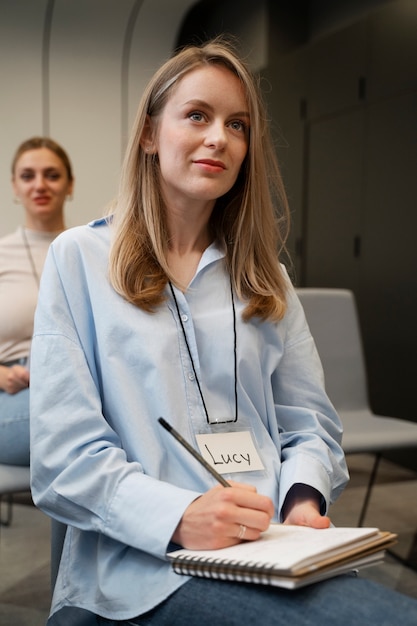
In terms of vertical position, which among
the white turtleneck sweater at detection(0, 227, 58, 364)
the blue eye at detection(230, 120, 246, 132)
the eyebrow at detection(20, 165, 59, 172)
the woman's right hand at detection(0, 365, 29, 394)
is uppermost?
the eyebrow at detection(20, 165, 59, 172)

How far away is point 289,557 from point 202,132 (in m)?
0.81

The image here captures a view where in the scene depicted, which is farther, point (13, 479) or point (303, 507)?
point (13, 479)

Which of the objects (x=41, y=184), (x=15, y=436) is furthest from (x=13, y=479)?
(x=41, y=184)

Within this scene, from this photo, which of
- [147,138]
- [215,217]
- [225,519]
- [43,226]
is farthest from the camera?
[43,226]

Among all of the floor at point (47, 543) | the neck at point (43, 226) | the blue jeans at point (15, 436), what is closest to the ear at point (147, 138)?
the blue jeans at point (15, 436)

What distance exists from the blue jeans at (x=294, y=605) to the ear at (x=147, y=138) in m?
0.84

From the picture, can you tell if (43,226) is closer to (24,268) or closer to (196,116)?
(24,268)

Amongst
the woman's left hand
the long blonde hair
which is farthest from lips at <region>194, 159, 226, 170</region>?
the woman's left hand

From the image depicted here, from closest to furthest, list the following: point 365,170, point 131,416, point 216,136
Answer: point 131,416, point 216,136, point 365,170

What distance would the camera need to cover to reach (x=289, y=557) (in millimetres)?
1059

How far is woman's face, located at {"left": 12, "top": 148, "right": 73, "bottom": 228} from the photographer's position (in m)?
3.01

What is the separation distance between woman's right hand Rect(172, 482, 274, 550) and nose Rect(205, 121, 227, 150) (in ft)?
2.12

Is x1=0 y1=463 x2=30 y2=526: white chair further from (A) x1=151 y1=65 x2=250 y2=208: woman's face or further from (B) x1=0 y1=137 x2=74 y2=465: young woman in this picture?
(A) x1=151 y1=65 x2=250 y2=208: woman's face

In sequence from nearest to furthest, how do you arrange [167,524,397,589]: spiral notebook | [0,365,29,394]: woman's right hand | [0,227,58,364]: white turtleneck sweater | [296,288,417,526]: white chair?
[167,524,397,589]: spiral notebook
[0,365,29,394]: woman's right hand
[0,227,58,364]: white turtleneck sweater
[296,288,417,526]: white chair
